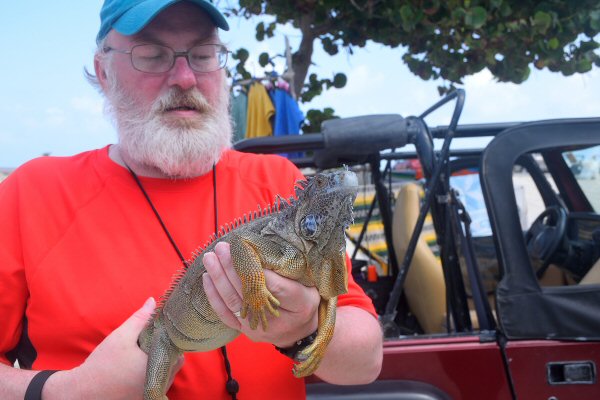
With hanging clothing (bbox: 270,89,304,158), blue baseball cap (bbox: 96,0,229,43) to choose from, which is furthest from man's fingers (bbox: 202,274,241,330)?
hanging clothing (bbox: 270,89,304,158)

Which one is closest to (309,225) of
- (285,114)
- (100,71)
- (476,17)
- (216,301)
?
(216,301)

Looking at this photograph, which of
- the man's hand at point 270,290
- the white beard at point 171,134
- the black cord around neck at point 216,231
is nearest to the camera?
the man's hand at point 270,290

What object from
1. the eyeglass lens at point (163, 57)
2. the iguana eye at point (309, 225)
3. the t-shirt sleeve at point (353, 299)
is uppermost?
the eyeglass lens at point (163, 57)

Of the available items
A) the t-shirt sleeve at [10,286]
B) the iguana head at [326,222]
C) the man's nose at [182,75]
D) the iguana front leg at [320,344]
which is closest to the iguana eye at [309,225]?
the iguana head at [326,222]

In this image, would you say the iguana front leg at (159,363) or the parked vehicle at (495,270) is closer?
the iguana front leg at (159,363)

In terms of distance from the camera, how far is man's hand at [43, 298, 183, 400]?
5.43ft

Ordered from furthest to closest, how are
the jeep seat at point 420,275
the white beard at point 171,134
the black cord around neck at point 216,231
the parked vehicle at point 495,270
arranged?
the jeep seat at point 420,275 → the parked vehicle at point 495,270 → the white beard at point 171,134 → the black cord around neck at point 216,231

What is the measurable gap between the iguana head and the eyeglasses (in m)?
0.99

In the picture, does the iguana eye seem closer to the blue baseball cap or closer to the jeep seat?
the blue baseball cap

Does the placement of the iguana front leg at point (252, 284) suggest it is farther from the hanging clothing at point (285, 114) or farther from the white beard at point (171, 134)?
the hanging clothing at point (285, 114)

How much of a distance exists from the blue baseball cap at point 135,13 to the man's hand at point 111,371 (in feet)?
3.28

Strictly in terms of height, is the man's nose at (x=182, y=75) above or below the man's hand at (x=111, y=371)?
above

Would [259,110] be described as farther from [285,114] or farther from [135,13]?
[135,13]

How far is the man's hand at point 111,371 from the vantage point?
166 centimetres
